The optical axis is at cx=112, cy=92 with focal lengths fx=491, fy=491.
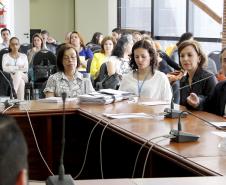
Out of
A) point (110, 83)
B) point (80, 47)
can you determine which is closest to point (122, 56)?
point (110, 83)

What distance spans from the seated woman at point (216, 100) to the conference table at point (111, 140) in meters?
0.10

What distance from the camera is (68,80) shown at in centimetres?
451

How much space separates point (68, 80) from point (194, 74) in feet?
4.00

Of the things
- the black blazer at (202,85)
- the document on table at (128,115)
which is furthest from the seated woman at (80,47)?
the document on table at (128,115)

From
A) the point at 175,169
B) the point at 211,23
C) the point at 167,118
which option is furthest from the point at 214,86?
the point at 211,23

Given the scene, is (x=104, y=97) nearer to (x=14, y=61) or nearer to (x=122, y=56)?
(x=122, y=56)

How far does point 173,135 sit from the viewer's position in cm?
257

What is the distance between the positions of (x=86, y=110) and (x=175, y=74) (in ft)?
8.31

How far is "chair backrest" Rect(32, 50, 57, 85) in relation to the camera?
257 inches

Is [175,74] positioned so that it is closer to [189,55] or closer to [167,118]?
[189,55]

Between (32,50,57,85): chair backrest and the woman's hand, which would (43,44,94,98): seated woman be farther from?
(32,50,57,85): chair backrest

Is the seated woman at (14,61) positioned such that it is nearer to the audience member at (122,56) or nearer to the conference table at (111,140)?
the audience member at (122,56)

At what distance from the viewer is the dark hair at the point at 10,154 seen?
0.86 meters

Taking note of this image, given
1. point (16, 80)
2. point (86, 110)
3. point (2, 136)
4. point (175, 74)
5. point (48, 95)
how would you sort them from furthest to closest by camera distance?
point (16, 80) < point (175, 74) < point (48, 95) < point (86, 110) < point (2, 136)
